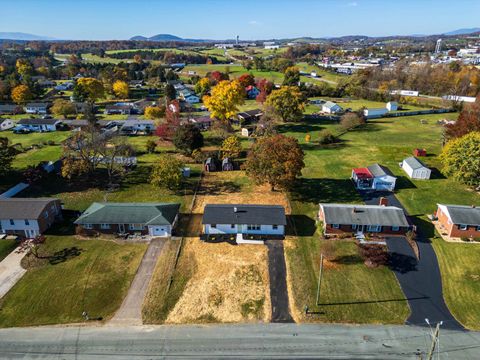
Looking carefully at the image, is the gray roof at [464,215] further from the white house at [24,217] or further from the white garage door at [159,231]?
the white house at [24,217]

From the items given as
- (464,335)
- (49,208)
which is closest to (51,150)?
(49,208)

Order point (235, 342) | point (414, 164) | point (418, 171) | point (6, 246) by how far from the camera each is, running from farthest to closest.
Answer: point (414, 164) → point (418, 171) → point (6, 246) → point (235, 342)

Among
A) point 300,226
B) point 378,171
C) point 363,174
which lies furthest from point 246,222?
point 378,171

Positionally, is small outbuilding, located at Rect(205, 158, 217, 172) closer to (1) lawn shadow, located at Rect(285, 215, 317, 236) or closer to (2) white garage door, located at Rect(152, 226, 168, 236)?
(1) lawn shadow, located at Rect(285, 215, 317, 236)

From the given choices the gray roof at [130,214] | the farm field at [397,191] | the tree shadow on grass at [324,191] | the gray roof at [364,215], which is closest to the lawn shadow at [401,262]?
the farm field at [397,191]

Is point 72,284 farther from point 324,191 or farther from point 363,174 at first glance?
point 363,174

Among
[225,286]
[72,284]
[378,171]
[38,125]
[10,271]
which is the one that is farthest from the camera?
[38,125]
